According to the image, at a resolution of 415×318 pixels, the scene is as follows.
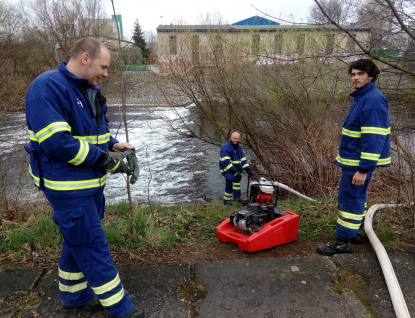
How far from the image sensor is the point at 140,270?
114 inches

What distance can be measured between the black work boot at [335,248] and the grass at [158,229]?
344 millimetres

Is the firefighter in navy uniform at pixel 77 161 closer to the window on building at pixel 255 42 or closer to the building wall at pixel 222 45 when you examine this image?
the building wall at pixel 222 45

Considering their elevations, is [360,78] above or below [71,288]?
above

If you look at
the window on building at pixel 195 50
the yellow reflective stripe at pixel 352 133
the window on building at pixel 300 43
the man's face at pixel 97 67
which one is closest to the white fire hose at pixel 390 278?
the yellow reflective stripe at pixel 352 133

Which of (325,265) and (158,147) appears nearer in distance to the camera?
(325,265)

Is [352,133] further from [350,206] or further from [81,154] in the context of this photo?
[81,154]

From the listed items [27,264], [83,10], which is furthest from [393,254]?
[83,10]

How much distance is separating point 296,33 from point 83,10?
6.71 metres

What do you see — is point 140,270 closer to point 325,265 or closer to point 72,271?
point 72,271

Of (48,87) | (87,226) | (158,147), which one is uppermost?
(48,87)

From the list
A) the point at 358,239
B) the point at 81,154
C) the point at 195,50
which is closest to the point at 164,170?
the point at 195,50

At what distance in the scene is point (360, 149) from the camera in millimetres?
3123

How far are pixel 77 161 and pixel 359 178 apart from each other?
8.38ft

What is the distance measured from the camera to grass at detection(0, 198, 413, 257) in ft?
11.0
